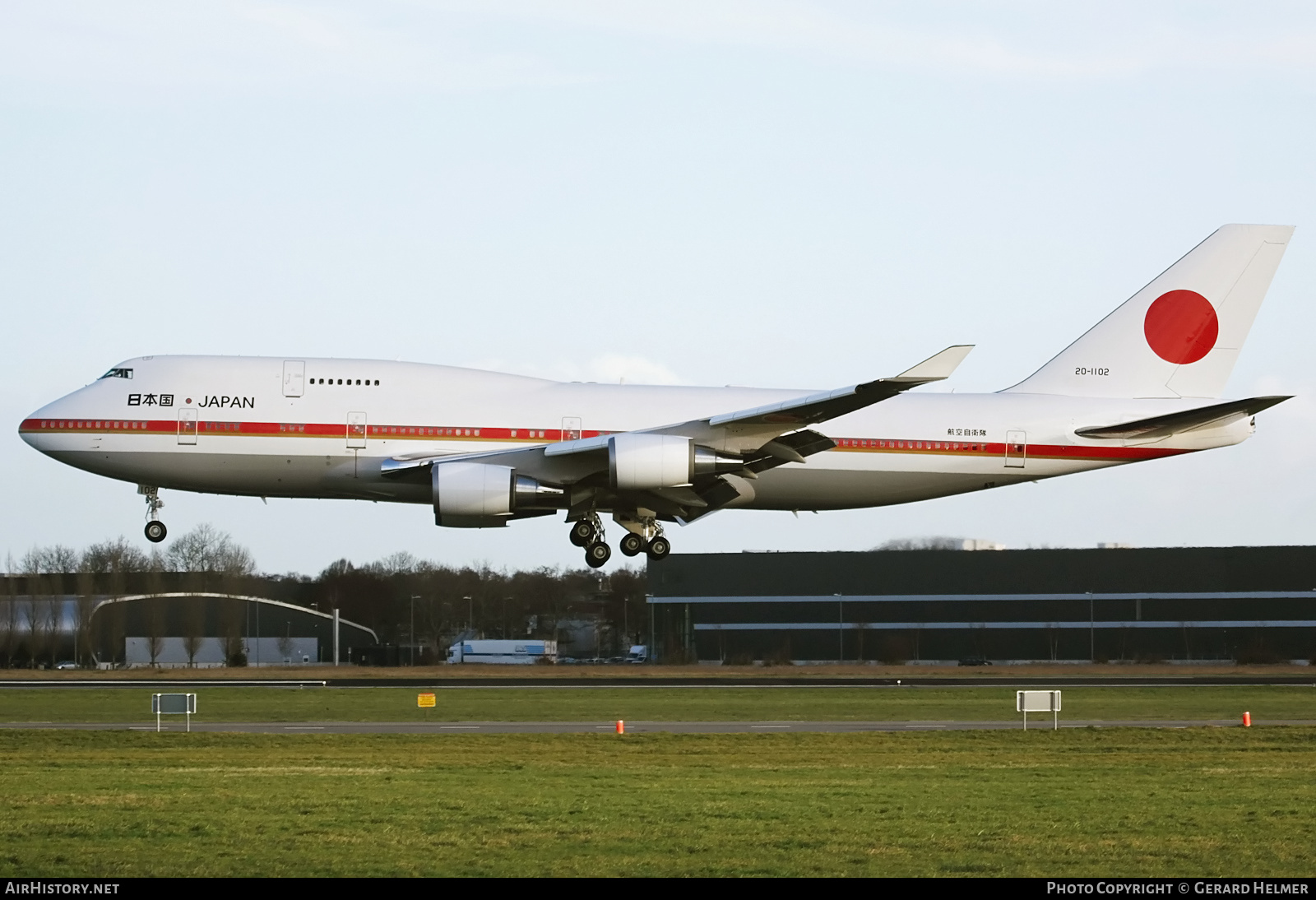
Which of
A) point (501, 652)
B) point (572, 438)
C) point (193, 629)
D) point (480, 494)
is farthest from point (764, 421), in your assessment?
point (501, 652)

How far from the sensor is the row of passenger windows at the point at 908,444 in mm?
41219

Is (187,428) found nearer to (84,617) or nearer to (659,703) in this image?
(659,703)

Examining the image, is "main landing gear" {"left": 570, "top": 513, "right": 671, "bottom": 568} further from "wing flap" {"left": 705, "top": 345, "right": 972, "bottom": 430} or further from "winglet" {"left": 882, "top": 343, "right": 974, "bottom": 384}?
"winglet" {"left": 882, "top": 343, "right": 974, "bottom": 384}

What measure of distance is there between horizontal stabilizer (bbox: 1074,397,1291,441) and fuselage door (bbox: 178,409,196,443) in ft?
77.2

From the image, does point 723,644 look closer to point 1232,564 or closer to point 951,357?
point 1232,564

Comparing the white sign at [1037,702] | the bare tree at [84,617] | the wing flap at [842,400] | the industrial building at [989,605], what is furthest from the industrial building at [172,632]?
the white sign at [1037,702]

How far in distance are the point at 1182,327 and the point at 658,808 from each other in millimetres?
30138

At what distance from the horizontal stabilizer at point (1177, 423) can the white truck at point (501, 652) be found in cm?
6077

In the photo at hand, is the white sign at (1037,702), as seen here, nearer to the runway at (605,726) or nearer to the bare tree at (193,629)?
the runway at (605,726)

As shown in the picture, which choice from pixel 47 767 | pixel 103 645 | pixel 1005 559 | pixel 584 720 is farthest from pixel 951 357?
pixel 103 645

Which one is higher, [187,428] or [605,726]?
[187,428]

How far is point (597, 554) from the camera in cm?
4122

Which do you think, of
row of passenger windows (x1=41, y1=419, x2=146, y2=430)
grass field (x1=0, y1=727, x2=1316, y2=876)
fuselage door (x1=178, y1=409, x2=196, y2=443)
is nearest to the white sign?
grass field (x1=0, y1=727, x2=1316, y2=876)

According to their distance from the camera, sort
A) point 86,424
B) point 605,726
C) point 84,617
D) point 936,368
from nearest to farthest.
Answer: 1. point 936,368
2. point 605,726
3. point 86,424
4. point 84,617
